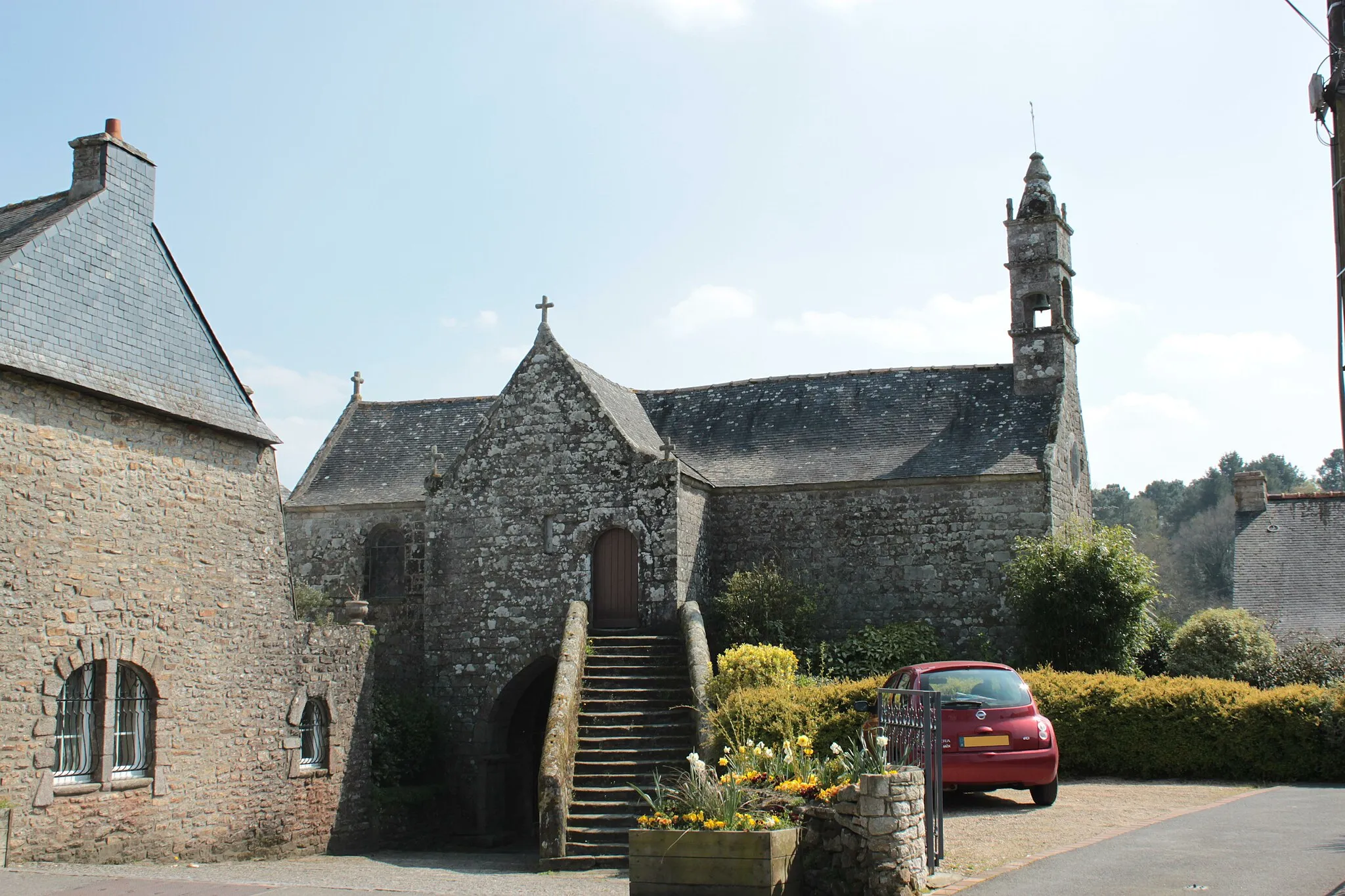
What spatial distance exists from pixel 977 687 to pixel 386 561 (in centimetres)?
1435

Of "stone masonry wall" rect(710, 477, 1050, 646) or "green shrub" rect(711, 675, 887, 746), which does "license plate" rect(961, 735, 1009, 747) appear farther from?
"stone masonry wall" rect(710, 477, 1050, 646)

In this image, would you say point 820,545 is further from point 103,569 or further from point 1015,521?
point 103,569

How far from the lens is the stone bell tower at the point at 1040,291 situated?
2184 cm

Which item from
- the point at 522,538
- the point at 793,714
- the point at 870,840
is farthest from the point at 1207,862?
the point at 522,538

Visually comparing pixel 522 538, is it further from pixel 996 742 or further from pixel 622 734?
pixel 996 742

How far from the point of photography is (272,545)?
17.1 m

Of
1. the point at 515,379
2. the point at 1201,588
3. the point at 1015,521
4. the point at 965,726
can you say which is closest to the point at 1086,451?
the point at 1015,521

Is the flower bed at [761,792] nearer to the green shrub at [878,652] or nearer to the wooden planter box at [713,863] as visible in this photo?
the wooden planter box at [713,863]

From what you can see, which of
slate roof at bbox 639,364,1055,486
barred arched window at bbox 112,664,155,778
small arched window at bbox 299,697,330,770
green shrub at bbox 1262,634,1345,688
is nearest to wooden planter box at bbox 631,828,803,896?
barred arched window at bbox 112,664,155,778

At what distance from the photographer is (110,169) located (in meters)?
16.0

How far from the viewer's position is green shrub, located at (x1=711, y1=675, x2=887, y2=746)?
47.0ft

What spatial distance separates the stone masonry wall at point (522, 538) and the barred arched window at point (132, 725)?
6297mm

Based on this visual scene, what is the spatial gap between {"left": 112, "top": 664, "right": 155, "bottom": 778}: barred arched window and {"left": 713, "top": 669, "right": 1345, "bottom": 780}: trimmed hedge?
725cm

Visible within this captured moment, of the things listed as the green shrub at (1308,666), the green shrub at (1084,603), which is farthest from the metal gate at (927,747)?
the green shrub at (1308,666)
